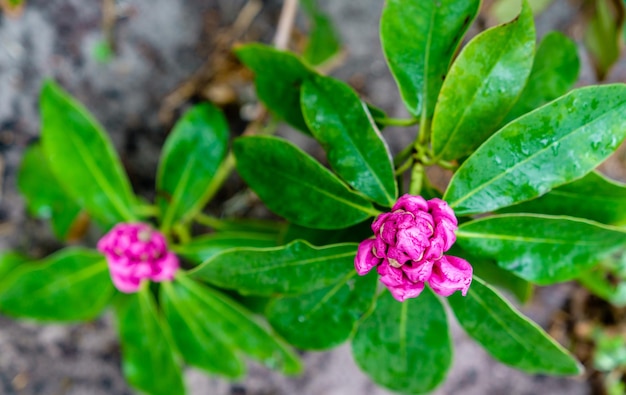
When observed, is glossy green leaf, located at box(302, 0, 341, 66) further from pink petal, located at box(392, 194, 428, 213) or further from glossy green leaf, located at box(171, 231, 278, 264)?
pink petal, located at box(392, 194, 428, 213)

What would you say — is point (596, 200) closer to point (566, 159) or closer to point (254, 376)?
point (566, 159)

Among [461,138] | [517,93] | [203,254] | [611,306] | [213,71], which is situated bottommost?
[611,306]

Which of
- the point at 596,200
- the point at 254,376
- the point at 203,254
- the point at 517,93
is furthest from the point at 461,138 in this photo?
the point at 254,376

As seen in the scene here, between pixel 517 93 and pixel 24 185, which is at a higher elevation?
pixel 517 93

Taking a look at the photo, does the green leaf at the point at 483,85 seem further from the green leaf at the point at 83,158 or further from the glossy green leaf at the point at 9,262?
the glossy green leaf at the point at 9,262

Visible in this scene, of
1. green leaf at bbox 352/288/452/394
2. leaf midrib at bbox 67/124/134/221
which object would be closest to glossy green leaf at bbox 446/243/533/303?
green leaf at bbox 352/288/452/394

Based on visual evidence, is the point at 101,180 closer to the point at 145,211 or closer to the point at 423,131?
the point at 145,211
